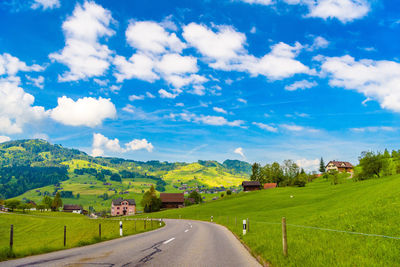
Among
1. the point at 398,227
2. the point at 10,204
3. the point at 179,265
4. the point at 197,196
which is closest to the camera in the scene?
the point at 179,265

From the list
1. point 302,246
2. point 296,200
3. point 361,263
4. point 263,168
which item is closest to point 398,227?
point 302,246

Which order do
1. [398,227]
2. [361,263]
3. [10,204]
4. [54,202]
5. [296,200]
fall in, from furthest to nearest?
[54,202] → [10,204] → [296,200] → [398,227] → [361,263]

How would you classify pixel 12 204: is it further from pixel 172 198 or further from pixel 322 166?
pixel 322 166

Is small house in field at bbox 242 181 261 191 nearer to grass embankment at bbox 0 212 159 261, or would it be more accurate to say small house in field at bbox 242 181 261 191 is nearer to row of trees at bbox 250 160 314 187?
row of trees at bbox 250 160 314 187

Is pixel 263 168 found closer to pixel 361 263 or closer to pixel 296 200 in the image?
pixel 296 200

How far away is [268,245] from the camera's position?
1137 cm

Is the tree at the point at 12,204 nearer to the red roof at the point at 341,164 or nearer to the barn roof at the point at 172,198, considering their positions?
the barn roof at the point at 172,198

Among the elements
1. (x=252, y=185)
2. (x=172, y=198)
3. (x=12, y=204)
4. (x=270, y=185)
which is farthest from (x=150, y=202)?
(x=12, y=204)

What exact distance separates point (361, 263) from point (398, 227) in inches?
308

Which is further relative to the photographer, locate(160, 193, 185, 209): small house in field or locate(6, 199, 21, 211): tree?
locate(160, 193, 185, 209): small house in field

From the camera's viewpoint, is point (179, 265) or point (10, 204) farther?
point (10, 204)

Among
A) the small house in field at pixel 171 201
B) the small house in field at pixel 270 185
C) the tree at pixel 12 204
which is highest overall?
the small house in field at pixel 270 185

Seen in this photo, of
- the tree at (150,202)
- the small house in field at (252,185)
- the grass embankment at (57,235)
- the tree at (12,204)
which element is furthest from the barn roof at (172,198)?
the grass embankment at (57,235)

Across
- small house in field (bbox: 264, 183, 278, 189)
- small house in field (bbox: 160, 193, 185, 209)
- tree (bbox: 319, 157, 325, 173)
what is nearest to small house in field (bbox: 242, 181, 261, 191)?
small house in field (bbox: 264, 183, 278, 189)
